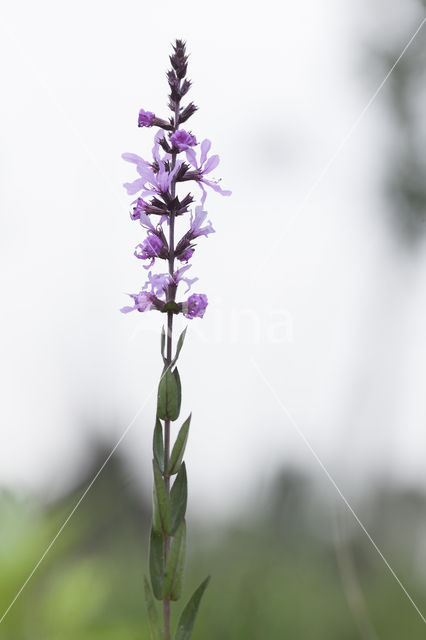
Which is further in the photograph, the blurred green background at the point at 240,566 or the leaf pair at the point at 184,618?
the blurred green background at the point at 240,566

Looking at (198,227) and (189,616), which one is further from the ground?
(198,227)

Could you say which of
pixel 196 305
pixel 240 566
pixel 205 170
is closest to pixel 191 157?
pixel 205 170

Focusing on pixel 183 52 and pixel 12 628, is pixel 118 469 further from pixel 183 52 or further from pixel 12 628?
pixel 183 52

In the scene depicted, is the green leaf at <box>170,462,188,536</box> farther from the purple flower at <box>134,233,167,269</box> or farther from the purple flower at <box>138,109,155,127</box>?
the purple flower at <box>138,109,155,127</box>

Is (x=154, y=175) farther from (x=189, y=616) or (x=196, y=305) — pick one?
(x=189, y=616)

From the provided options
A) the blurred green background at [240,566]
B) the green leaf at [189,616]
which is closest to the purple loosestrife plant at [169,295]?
the green leaf at [189,616]

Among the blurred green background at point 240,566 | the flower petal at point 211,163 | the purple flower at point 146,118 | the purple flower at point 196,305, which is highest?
the purple flower at point 146,118

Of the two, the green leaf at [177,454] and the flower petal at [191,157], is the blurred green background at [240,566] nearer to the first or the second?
the green leaf at [177,454]

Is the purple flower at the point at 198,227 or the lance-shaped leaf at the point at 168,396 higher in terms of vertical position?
the purple flower at the point at 198,227
